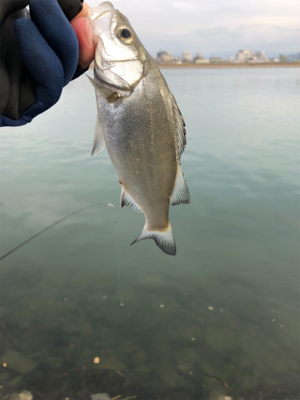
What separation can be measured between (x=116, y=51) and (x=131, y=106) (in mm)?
362

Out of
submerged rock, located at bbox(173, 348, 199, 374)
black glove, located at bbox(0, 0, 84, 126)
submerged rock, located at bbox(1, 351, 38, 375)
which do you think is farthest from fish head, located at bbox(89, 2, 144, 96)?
submerged rock, located at bbox(1, 351, 38, 375)

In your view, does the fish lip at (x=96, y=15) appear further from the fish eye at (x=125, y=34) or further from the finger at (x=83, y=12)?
the fish eye at (x=125, y=34)

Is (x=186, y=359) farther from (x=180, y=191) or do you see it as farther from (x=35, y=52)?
(x=35, y=52)

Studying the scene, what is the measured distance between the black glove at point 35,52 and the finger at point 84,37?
0.18 ft

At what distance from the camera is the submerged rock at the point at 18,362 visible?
3.92 m

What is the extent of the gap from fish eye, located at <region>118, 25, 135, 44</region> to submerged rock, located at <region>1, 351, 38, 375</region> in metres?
3.69

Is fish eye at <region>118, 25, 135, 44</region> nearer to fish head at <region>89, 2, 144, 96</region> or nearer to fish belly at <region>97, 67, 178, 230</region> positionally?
fish head at <region>89, 2, 144, 96</region>

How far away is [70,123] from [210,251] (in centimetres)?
1364

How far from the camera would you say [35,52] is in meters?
1.96

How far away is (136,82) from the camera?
2.09 meters

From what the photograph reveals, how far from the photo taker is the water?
3.91m

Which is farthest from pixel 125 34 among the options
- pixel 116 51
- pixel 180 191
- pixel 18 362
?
pixel 18 362

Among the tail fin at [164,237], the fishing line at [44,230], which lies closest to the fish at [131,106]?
the tail fin at [164,237]

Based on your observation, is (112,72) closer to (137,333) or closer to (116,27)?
(116,27)
